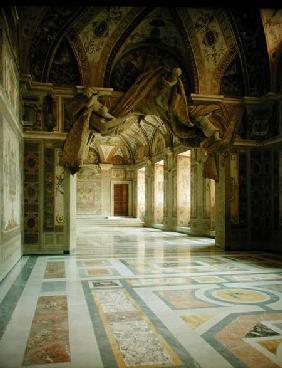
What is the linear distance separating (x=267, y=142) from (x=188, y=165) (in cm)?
677

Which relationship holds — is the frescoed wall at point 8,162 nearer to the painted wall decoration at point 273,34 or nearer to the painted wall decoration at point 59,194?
the painted wall decoration at point 59,194

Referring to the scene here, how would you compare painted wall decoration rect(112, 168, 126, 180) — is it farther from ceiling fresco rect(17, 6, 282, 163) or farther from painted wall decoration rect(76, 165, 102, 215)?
ceiling fresco rect(17, 6, 282, 163)

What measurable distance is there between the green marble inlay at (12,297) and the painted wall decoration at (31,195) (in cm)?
221

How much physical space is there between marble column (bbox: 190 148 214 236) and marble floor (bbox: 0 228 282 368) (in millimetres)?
6905

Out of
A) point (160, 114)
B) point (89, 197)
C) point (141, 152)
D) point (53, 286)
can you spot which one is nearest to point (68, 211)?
point (160, 114)

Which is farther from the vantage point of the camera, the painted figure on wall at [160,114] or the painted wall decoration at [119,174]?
the painted wall decoration at [119,174]

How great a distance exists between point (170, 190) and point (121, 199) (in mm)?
8828

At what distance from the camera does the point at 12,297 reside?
19.0 feet

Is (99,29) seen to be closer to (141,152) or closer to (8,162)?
(8,162)

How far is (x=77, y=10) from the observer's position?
9789 millimetres

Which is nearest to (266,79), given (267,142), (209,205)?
(267,142)

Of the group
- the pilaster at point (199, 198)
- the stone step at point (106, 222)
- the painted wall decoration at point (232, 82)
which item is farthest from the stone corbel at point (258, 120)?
the stone step at point (106, 222)

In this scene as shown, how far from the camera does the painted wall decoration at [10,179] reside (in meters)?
7.29

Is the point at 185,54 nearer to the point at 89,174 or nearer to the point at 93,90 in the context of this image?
the point at 93,90
